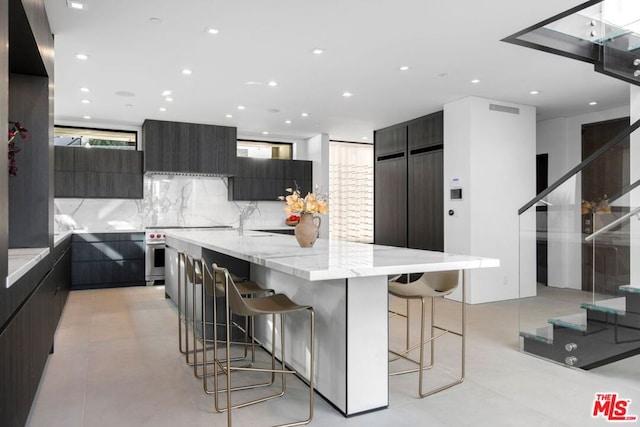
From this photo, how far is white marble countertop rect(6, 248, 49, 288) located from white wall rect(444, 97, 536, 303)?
471 cm

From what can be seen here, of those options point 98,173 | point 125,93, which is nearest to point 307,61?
point 125,93

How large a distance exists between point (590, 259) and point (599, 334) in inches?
22.8

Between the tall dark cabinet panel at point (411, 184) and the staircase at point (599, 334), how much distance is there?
2.93 metres

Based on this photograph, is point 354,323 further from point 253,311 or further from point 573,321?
point 573,321

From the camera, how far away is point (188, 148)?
7195 millimetres

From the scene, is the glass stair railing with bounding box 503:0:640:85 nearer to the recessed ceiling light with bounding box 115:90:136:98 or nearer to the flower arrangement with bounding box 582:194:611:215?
the flower arrangement with bounding box 582:194:611:215

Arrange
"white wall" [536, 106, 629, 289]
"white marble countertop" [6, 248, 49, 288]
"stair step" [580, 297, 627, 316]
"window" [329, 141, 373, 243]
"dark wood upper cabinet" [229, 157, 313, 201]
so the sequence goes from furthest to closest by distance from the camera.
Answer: "window" [329, 141, 373, 243], "dark wood upper cabinet" [229, 157, 313, 201], "white wall" [536, 106, 629, 289], "stair step" [580, 297, 627, 316], "white marble countertop" [6, 248, 49, 288]

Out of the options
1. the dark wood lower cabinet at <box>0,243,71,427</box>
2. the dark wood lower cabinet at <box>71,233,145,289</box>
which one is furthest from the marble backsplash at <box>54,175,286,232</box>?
the dark wood lower cabinet at <box>0,243,71,427</box>

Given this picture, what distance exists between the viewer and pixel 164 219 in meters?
7.65

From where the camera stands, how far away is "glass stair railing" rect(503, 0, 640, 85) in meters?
3.73

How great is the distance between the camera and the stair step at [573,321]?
3.33m

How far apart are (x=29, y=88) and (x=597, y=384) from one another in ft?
14.8

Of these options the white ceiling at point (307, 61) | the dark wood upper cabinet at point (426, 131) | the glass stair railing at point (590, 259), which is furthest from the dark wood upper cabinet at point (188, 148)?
the glass stair railing at point (590, 259)

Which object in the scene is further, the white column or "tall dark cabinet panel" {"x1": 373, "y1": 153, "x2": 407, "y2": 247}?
the white column
